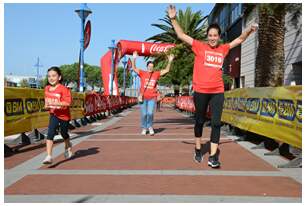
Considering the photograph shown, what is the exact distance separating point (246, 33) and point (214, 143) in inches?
68.7

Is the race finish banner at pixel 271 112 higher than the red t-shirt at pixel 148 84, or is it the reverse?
the red t-shirt at pixel 148 84

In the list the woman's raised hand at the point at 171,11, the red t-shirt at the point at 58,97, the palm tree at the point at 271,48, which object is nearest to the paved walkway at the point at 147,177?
the red t-shirt at the point at 58,97

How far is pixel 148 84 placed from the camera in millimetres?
10672

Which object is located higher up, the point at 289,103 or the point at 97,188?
the point at 289,103

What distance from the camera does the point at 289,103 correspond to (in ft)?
22.1

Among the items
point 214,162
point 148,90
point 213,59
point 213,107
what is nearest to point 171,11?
point 213,59

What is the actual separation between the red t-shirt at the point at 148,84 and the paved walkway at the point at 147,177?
2725 mm

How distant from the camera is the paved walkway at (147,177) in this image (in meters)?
4.34

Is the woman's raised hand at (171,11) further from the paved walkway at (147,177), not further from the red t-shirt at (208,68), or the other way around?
the paved walkway at (147,177)

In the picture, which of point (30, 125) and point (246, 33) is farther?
point (30, 125)

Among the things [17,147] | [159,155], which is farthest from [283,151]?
[17,147]

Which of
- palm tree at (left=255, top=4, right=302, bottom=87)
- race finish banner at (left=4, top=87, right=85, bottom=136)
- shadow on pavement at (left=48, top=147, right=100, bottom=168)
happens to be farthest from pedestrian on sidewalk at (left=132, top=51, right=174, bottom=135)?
palm tree at (left=255, top=4, right=302, bottom=87)

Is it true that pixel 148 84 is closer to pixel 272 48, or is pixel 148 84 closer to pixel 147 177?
pixel 272 48

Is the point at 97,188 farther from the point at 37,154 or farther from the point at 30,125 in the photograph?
the point at 30,125
